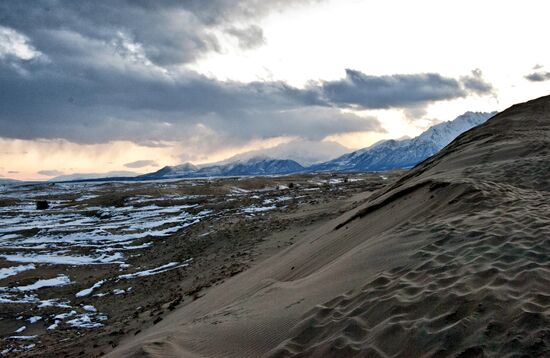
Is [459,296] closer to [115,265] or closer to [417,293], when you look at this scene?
[417,293]

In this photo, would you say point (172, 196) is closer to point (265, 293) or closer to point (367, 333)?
point (265, 293)

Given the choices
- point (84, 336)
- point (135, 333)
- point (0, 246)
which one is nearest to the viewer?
point (135, 333)

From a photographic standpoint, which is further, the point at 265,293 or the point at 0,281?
the point at 0,281

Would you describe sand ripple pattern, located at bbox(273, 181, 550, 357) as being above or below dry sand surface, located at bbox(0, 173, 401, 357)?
above

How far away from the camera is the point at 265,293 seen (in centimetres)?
1091

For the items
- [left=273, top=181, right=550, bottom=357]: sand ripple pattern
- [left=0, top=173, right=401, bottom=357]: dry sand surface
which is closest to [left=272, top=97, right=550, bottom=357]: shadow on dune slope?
[left=273, top=181, right=550, bottom=357]: sand ripple pattern

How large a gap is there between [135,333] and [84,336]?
306cm

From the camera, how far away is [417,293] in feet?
21.9

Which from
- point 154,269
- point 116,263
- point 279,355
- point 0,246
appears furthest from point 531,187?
point 0,246

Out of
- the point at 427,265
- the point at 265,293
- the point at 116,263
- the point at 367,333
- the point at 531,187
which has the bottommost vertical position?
the point at 116,263

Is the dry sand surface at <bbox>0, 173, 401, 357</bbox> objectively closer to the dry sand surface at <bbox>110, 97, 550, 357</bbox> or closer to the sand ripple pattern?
the dry sand surface at <bbox>110, 97, 550, 357</bbox>

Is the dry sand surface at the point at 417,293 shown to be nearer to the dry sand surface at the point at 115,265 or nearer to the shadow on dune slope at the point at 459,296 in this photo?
the shadow on dune slope at the point at 459,296

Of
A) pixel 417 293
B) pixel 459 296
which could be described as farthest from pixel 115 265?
pixel 459 296

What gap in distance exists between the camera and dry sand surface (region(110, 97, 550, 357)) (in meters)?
5.29
